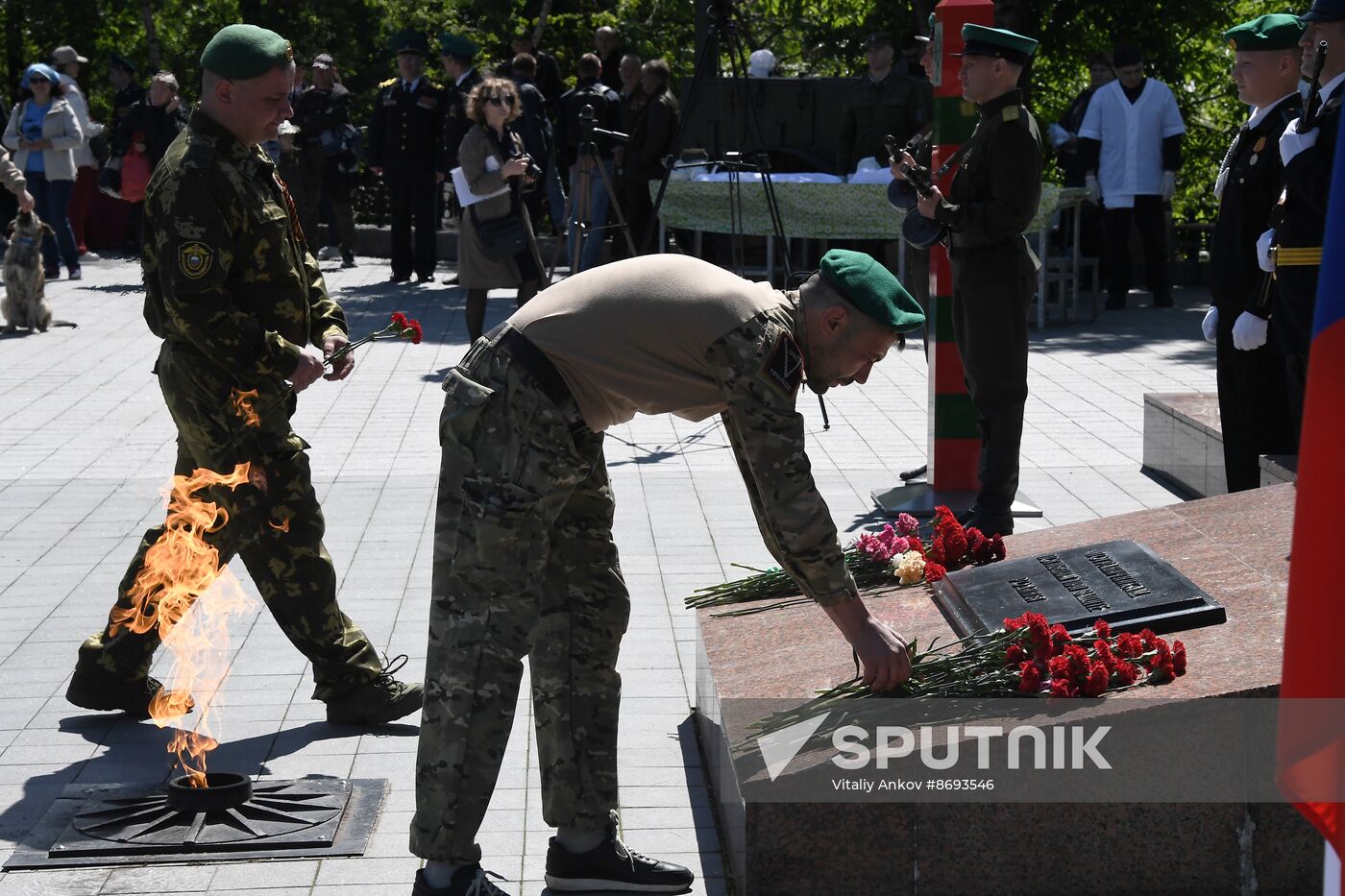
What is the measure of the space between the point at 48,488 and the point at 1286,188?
19.8 feet

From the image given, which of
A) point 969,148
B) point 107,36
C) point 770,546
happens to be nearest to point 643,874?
point 770,546

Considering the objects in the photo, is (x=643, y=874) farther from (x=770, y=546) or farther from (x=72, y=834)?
(x=72, y=834)

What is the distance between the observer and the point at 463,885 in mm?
3824

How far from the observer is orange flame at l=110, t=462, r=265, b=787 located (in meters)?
4.62

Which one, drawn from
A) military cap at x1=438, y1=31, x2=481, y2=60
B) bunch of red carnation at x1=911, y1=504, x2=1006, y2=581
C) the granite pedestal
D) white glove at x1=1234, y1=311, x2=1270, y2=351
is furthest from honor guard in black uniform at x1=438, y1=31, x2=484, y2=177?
the granite pedestal

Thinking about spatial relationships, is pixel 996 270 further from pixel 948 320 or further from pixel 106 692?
pixel 106 692

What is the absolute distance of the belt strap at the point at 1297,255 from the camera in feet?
19.9

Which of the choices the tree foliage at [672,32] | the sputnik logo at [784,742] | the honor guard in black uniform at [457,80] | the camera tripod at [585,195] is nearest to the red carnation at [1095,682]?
the sputnik logo at [784,742]

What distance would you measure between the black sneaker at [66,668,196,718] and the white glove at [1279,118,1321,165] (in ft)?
13.9

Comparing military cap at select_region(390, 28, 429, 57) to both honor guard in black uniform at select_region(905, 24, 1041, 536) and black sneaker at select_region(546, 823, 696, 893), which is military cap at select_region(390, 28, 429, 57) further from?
black sneaker at select_region(546, 823, 696, 893)

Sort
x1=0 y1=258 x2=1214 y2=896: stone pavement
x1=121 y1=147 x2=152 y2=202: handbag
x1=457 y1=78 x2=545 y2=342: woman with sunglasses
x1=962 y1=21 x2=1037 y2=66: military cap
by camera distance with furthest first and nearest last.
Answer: x1=121 y1=147 x2=152 y2=202: handbag, x1=457 y1=78 x2=545 y2=342: woman with sunglasses, x1=962 y1=21 x2=1037 y2=66: military cap, x1=0 y1=258 x2=1214 y2=896: stone pavement

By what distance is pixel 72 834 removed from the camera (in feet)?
14.2

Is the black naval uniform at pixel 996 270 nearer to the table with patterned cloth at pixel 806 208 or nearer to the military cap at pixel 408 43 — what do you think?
the table with patterned cloth at pixel 806 208

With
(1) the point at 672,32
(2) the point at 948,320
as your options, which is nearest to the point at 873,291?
(2) the point at 948,320
